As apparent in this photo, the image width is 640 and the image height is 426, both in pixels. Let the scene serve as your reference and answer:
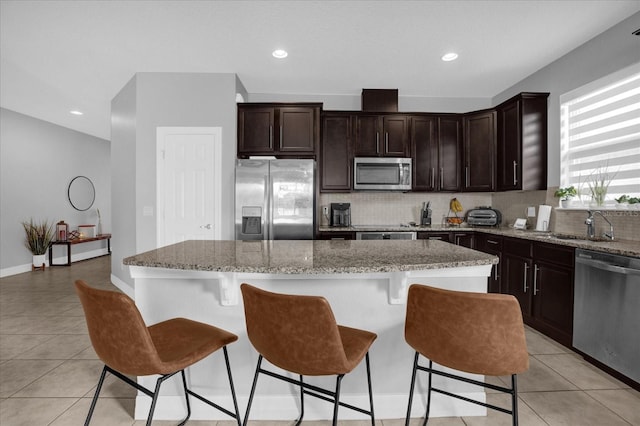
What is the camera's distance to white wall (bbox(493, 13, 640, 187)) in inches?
111

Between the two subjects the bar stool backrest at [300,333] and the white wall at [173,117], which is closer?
the bar stool backrest at [300,333]

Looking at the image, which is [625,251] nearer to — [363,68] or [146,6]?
[363,68]

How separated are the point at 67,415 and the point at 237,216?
2.20 meters

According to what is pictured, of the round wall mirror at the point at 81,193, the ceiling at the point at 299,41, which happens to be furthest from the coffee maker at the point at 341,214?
the round wall mirror at the point at 81,193

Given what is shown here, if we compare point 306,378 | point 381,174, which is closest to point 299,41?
point 381,174

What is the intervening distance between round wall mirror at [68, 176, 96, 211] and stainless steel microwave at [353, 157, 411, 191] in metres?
6.02

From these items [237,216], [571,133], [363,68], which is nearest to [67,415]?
[237,216]

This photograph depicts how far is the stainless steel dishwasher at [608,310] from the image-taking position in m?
2.17

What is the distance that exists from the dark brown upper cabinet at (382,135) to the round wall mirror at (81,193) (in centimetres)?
604

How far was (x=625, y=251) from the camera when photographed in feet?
7.24

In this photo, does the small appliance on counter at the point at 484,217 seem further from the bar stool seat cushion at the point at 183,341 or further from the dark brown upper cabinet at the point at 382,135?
the bar stool seat cushion at the point at 183,341

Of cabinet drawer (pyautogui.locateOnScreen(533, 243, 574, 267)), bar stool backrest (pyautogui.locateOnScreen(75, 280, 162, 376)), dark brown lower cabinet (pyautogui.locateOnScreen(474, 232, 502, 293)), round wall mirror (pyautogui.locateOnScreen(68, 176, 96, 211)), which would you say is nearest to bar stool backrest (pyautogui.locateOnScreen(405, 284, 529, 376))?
bar stool backrest (pyautogui.locateOnScreen(75, 280, 162, 376))

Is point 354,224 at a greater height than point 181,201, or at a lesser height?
lesser

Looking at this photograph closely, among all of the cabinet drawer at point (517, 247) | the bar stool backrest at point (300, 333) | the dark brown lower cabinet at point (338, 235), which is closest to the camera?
the bar stool backrest at point (300, 333)
